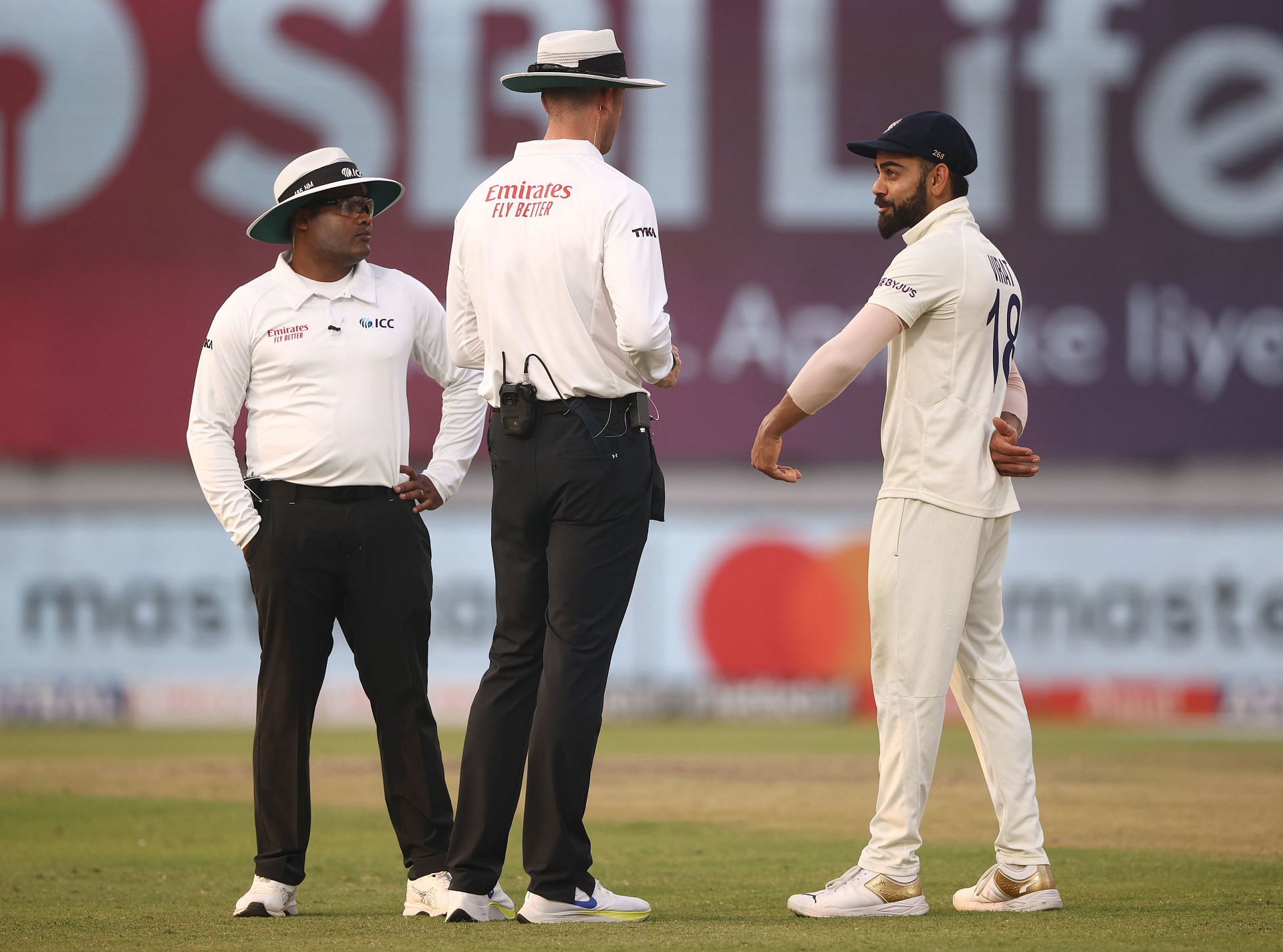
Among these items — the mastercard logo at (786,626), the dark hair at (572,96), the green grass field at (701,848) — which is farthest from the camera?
the mastercard logo at (786,626)

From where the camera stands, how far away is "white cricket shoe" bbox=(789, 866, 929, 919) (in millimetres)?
4430

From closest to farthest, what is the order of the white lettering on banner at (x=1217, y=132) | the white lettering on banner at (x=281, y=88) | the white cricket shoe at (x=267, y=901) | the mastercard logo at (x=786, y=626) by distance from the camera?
1. the white cricket shoe at (x=267, y=901)
2. the mastercard logo at (x=786, y=626)
3. the white lettering on banner at (x=281, y=88)
4. the white lettering on banner at (x=1217, y=132)

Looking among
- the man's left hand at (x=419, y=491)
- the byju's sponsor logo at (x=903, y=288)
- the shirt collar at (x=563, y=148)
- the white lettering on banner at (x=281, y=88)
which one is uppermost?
the white lettering on banner at (x=281, y=88)

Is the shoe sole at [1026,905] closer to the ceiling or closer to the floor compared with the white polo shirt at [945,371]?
closer to the floor

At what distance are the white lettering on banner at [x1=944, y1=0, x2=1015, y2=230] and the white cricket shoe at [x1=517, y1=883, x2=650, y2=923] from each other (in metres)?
11.0

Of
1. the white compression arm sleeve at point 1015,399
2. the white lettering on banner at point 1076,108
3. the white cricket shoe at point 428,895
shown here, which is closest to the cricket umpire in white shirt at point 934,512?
the white compression arm sleeve at point 1015,399

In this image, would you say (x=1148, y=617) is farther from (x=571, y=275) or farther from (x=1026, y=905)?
(x=571, y=275)

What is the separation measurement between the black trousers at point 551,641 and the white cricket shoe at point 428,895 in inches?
6.8

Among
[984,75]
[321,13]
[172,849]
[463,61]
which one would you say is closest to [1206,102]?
[984,75]

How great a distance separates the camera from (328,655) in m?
4.79

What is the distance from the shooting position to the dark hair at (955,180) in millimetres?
4715

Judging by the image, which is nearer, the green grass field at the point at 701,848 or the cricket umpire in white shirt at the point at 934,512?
the green grass field at the point at 701,848

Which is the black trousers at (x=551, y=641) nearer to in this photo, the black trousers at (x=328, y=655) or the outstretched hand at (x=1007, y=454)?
the black trousers at (x=328, y=655)

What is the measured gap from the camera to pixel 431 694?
14117mm
